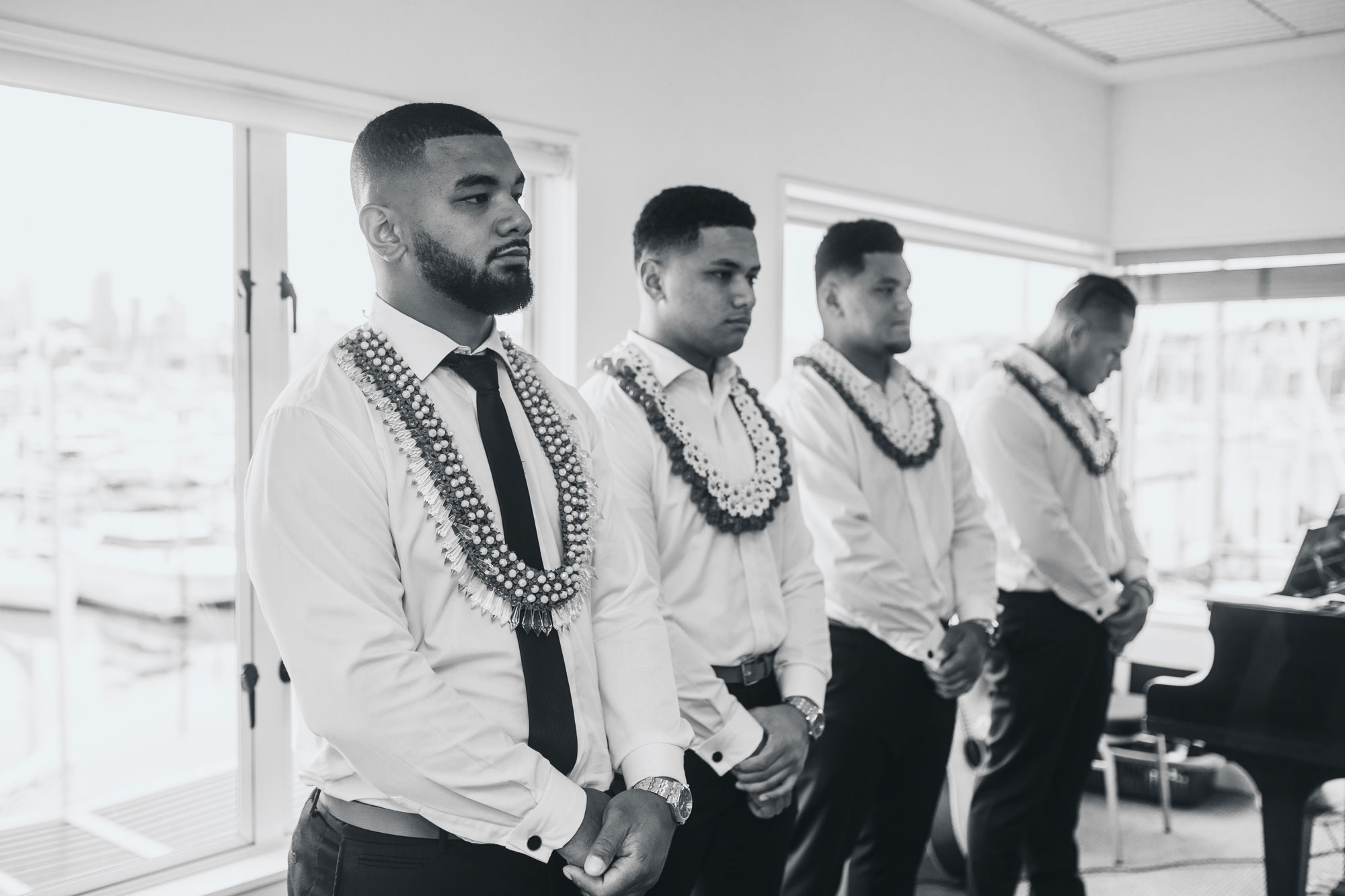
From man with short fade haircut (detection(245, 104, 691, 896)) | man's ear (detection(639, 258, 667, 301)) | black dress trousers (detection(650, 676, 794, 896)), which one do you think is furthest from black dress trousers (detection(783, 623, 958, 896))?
man with short fade haircut (detection(245, 104, 691, 896))

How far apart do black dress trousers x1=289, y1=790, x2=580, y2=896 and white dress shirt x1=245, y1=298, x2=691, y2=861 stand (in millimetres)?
43

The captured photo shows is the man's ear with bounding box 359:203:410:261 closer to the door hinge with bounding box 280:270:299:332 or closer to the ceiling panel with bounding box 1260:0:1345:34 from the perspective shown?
the door hinge with bounding box 280:270:299:332

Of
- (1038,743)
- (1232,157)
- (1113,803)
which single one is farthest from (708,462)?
(1232,157)

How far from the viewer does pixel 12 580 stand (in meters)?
2.38

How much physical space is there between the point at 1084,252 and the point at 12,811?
4.93 m

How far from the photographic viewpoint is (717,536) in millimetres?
2281

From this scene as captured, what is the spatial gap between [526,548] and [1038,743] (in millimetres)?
2122

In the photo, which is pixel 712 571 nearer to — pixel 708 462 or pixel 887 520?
pixel 708 462

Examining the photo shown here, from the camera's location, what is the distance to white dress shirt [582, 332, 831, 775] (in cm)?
216

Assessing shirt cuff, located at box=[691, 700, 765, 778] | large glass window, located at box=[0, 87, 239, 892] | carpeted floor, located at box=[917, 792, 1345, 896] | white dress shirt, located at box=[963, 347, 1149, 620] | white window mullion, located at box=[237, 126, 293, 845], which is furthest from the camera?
carpeted floor, located at box=[917, 792, 1345, 896]

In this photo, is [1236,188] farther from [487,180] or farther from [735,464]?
[487,180]

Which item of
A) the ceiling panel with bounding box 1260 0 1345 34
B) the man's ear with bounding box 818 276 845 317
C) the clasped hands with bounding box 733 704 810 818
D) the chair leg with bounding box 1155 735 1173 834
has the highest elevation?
the ceiling panel with bounding box 1260 0 1345 34

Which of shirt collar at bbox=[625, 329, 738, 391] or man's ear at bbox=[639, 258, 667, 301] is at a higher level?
man's ear at bbox=[639, 258, 667, 301]

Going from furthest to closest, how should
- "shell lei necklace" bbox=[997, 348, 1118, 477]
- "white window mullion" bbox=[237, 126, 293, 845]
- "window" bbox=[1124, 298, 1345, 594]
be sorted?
"window" bbox=[1124, 298, 1345, 594] → "shell lei necklace" bbox=[997, 348, 1118, 477] → "white window mullion" bbox=[237, 126, 293, 845]
